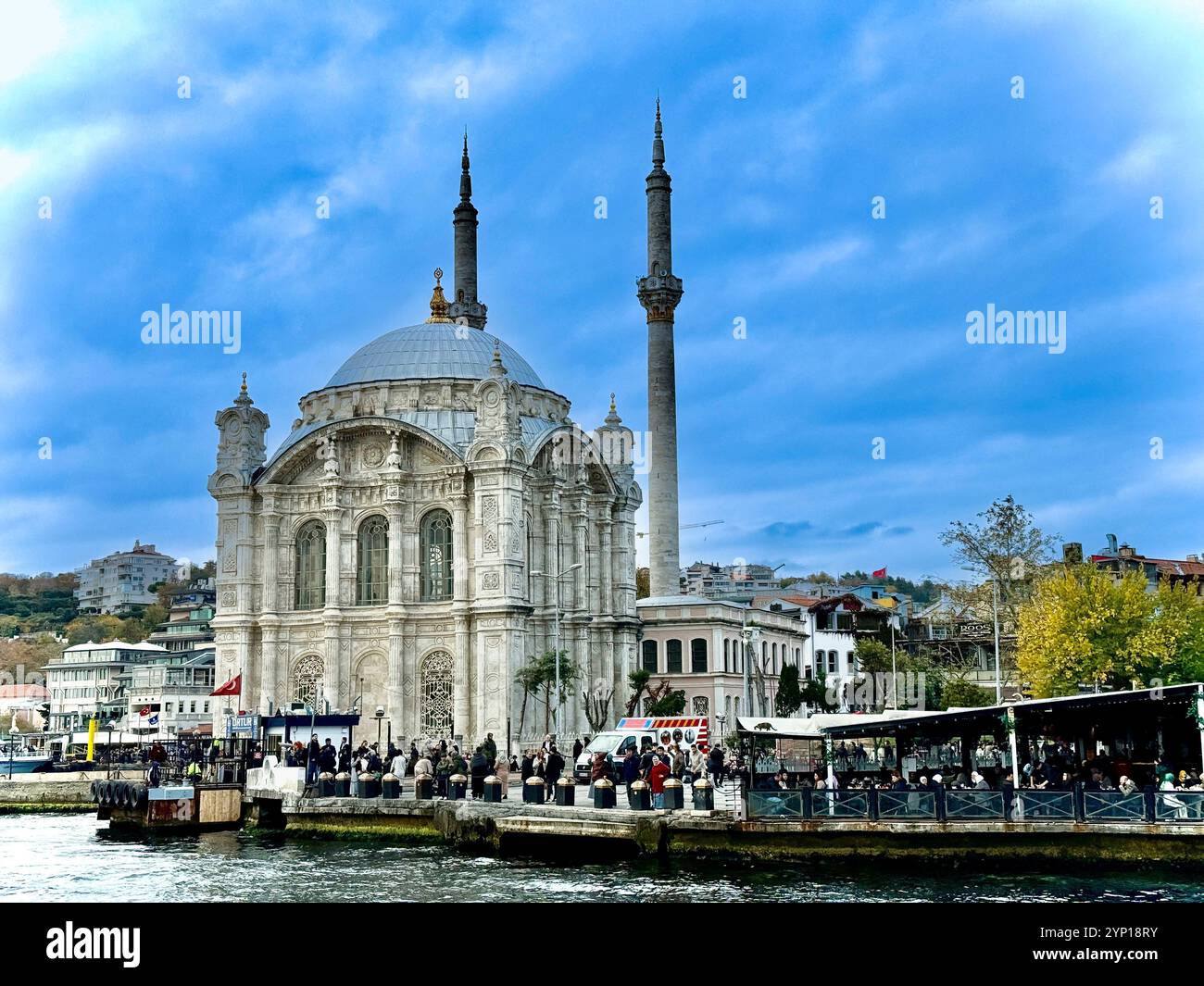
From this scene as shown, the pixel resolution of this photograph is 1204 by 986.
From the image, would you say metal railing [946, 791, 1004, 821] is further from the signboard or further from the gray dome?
the gray dome

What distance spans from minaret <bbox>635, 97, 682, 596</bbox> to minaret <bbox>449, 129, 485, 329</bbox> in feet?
33.0

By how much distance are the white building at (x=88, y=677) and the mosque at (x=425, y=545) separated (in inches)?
2351

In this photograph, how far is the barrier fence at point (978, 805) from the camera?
24.6 meters

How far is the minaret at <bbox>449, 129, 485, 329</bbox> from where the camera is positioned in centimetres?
7881

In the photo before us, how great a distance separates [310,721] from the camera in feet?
138

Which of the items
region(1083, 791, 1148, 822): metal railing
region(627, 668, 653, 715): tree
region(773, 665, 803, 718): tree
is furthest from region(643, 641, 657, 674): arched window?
region(1083, 791, 1148, 822): metal railing

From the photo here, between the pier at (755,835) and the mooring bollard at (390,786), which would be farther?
the mooring bollard at (390,786)

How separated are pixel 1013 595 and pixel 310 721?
28.3 meters

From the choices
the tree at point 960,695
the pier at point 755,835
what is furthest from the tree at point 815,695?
the pier at point 755,835

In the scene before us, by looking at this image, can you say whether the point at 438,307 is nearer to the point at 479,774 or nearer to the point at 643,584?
the point at 479,774

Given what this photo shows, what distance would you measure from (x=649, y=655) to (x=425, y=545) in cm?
1905

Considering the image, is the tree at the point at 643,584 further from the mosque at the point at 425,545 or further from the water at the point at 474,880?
the water at the point at 474,880

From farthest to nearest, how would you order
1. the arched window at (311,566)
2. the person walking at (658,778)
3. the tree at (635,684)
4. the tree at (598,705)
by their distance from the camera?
the tree at (635,684) < the arched window at (311,566) < the tree at (598,705) < the person walking at (658,778)

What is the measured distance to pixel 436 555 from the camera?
54.7 m
